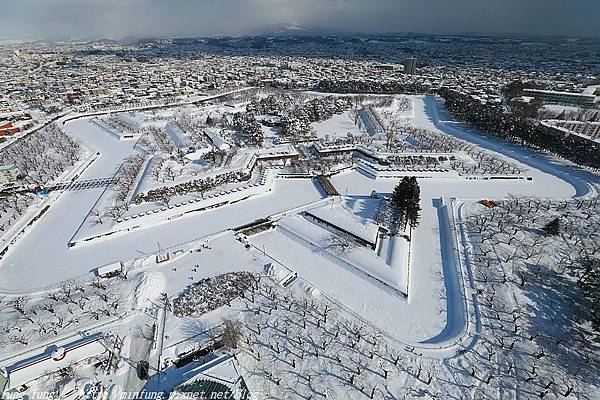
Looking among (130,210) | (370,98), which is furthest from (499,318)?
(370,98)

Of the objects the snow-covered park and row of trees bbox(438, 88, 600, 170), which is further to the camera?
row of trees bbox(438, 88, 600, 170)

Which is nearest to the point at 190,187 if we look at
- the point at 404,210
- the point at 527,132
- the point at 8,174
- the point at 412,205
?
Result: the point at 404,210

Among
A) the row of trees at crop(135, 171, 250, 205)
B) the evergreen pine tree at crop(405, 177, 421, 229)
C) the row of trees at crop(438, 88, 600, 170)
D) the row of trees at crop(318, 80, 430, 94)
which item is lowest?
the row of trees at crop(318, 80, 430, 94)

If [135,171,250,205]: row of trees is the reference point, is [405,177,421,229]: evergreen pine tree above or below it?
above

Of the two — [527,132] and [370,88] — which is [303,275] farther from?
[370,88]

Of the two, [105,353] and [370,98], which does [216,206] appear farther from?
[370,98]

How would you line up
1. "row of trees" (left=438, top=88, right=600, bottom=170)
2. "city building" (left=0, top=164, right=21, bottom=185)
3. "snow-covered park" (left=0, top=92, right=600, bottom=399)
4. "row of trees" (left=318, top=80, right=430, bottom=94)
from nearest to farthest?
"snow-covered park" (left=0, top=92, right=600, bottom=399), "city building" (left=0, top=164, right=21, bottom=185), "row of trees" (left=438, top=88, right=600, bottom=170), "row of trees" (left=318, top=80, right=430, bottom=94)

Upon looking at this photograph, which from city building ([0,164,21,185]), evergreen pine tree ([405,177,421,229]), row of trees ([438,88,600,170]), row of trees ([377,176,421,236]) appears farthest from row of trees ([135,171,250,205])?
row of trees ([438,88,600,170])

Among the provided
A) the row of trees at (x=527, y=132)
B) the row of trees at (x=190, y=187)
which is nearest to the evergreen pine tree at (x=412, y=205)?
the row of trees at (x=190, y=187)

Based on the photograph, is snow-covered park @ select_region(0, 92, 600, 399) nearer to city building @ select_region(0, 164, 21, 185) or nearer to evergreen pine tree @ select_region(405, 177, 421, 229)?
evergreen pine tree @ select_region(405, 177, 421, 229)

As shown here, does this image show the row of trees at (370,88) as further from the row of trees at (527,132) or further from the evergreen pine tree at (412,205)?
the evergreen pine tree at (412,205)

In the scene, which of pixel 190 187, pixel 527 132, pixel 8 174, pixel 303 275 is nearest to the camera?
pixel 303 275
